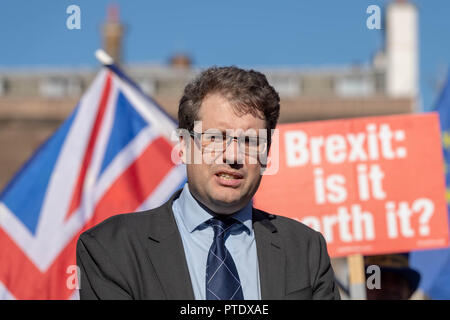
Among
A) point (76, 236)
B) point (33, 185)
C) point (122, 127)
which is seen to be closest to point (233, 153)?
point (76, 236)

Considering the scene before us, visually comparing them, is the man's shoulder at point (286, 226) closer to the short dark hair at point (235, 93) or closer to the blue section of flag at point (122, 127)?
the short dark hair at point (235, 93)

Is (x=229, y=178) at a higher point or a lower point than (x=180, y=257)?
higher

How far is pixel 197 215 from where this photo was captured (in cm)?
221

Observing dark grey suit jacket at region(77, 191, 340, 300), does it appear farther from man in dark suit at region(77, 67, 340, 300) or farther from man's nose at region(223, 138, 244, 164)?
man's nose at region(223, 138, 244, 164)

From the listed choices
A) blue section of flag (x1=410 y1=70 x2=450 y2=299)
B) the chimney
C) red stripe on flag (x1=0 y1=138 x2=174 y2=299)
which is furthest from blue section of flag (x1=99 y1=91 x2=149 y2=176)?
the chimney

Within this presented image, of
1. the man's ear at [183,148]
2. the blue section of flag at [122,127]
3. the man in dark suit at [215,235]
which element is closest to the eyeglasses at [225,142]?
the man in dark suit at [215,235]

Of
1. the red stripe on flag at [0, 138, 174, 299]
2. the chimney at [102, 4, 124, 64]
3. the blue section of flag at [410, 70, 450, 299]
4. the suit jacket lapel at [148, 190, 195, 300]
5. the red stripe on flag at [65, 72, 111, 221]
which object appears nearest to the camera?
the suit jacket lapel at [148, 190, 195, 300]

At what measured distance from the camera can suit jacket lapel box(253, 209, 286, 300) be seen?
2.11 m

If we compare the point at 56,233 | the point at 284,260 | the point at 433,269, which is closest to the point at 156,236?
the point at 284,260

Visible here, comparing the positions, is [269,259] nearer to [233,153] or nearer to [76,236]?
[233,153]

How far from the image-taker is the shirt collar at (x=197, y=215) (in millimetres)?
2197

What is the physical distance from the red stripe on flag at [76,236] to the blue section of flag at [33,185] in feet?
0.67

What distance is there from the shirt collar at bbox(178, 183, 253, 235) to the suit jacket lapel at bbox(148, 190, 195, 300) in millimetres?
40

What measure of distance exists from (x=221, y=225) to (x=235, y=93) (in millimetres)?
345
